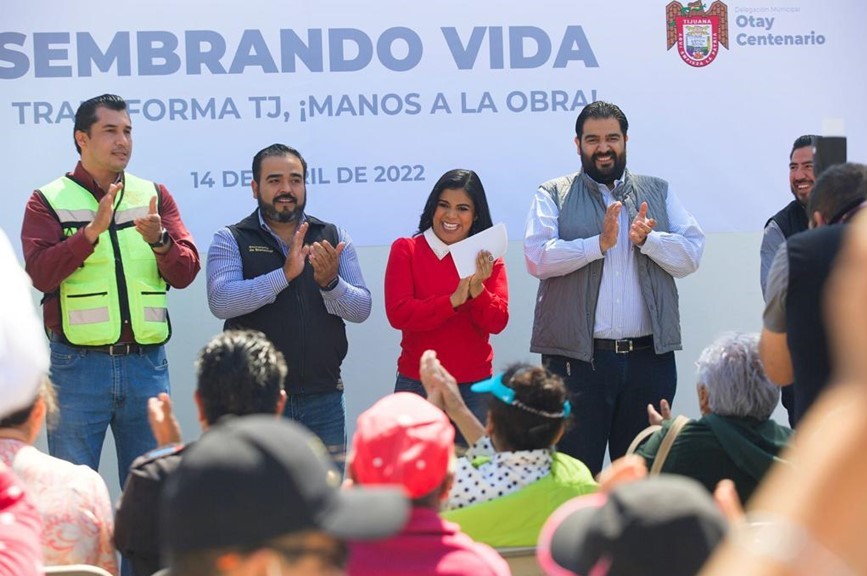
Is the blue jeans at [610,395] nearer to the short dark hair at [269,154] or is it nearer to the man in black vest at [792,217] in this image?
the man in black vest at [792,217]

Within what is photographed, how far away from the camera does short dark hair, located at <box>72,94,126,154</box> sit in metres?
4.64

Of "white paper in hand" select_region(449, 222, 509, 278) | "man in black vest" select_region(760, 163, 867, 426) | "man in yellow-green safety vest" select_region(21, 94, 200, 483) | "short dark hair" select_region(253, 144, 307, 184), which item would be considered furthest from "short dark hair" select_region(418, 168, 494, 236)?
"man in black vest" select_region(760, 163, 867, 426)

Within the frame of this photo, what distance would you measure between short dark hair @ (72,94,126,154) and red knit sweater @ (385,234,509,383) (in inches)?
51.6

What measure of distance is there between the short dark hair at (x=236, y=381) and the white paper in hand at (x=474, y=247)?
1.92 m

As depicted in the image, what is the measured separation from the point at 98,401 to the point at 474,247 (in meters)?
1.64

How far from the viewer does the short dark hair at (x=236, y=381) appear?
9.34 ft

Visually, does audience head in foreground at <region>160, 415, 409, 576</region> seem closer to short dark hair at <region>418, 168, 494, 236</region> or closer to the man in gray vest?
the man in gray vest

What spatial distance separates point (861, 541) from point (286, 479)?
2.36 ft

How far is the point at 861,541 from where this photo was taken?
83 cm

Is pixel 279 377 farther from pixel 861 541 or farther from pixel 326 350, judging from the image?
pixel 861 541

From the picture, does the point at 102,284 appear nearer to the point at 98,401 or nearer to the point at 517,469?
the point at 98,401

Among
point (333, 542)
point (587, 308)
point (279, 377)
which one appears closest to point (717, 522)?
point (333, 542)

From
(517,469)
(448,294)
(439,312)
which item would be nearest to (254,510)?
(517,469)

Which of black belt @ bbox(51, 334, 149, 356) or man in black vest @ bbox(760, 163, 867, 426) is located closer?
man in black vest @ bbox(760, 163, 867, 426)
